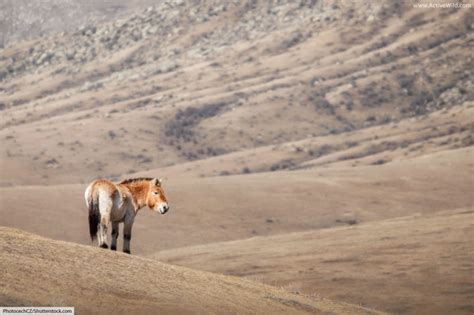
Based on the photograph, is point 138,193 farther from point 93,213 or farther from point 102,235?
point 93,213

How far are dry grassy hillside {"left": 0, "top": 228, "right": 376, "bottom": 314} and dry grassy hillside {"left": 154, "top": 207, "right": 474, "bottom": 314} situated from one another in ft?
56.2

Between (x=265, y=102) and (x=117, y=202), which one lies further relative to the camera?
(x=265, y=102)

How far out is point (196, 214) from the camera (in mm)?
87688

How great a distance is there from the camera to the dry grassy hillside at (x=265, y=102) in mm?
143500

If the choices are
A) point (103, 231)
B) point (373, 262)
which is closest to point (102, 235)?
point (103, 231)

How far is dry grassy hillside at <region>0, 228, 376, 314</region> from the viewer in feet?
65.2

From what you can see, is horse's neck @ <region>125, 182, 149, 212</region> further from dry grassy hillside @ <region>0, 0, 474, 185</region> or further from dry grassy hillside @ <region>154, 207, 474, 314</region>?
dry grassy hillside @ <region>0, 0, 474, 185</region>

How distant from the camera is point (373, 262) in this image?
54562 millimetres

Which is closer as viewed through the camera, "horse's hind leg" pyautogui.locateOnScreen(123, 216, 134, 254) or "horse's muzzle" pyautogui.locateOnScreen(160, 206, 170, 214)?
"horse's muzzle" pyautogui.locateOnScreen(160, 206, 170, 214)

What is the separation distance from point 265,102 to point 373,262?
110845 millimetres

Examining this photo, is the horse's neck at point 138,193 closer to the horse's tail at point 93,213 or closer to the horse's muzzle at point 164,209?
the horse's muzzle at point 164,209

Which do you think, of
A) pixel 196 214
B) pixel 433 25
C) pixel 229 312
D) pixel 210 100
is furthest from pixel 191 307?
pixel 433 25

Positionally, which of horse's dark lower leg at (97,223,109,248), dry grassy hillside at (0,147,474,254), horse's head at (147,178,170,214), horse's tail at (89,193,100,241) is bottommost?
horse's dark lower leg at (97,223,109,248)

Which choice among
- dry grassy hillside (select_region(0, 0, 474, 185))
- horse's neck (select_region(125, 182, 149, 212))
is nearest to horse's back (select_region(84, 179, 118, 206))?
horse's neck (select_region(125, 182, 149, 212))
